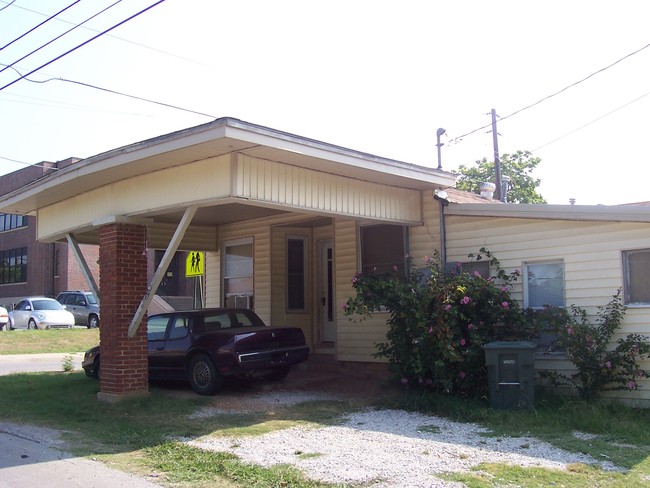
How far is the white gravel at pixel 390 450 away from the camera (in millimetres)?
6238

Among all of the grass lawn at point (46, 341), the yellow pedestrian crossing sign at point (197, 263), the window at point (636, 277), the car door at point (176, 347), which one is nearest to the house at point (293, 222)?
the window at point (636, 277)

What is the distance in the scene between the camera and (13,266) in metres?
43.8

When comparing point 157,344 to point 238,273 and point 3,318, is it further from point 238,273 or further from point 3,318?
point 3,318

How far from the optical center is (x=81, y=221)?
11742mm

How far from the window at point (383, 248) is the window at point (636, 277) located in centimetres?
394

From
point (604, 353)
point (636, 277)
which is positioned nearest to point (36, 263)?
point (604, 353)

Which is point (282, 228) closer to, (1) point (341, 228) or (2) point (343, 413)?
(1) point (341, 228)

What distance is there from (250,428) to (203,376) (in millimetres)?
2922

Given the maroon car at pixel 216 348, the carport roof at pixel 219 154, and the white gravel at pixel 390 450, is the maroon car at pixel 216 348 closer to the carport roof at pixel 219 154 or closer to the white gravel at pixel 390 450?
the white gravel at pixel 390 450

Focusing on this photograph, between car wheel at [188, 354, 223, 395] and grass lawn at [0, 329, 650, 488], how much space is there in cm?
23

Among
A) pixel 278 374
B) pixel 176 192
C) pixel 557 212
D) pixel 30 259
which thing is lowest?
pixel 278 374

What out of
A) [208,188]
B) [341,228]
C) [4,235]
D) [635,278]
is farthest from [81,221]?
[4,235]

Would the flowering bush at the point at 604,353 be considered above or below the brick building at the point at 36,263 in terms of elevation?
below

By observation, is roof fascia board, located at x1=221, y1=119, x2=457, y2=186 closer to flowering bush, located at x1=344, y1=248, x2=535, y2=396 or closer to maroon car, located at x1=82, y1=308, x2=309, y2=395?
flowering bush, located at x1=344, y1=248, x2=535, y2=396
